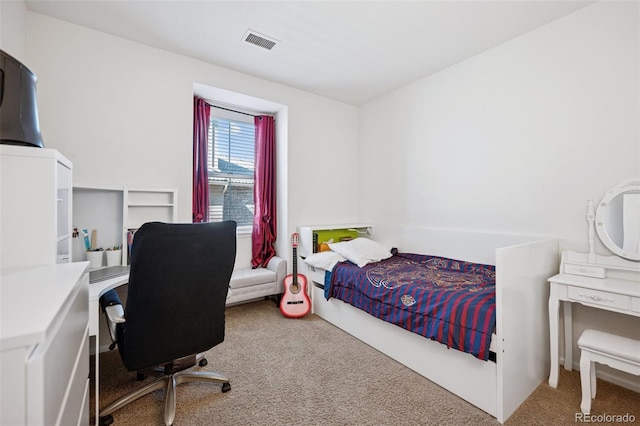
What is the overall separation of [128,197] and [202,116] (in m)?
1.19

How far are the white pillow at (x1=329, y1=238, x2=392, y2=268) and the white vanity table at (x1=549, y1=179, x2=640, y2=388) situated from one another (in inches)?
54.9

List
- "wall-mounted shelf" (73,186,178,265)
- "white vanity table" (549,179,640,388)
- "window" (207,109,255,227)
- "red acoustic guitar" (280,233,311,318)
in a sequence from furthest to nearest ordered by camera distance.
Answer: "window" (207,109,255,227), "red acoustic guitar" (280,233,311,318), "wall-mounted shelf" (73,186,178,265), "white vanity table" (549,179,640,388)

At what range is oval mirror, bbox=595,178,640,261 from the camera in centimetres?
176

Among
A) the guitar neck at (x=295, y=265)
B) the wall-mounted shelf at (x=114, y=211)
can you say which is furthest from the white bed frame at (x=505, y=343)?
the wall-mounted shelf at (x=114, y=211)

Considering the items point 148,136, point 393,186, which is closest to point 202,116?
point 148,136

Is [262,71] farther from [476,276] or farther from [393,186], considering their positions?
[476,276]

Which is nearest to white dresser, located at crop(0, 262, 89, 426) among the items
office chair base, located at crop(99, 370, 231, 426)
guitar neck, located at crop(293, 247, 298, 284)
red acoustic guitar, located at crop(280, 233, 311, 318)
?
office chair base, located at crop(99, 370, 231, 426)

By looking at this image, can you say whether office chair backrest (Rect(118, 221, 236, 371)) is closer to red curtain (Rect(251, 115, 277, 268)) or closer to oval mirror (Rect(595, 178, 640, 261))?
A: red curtain (Rect(251, 115, 277, 268))

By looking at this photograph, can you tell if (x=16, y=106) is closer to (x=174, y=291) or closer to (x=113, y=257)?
(x=174, y=291)

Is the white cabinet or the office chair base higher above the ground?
the white cabinet

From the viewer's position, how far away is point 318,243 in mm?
3359

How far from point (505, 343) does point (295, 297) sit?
6.23 ft

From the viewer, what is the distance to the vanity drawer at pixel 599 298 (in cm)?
151

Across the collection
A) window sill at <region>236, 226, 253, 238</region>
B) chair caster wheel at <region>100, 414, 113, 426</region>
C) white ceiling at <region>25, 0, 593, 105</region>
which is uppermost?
white ceiling at <region>25, 0, 593, 105</region>
